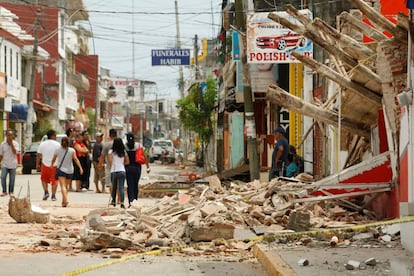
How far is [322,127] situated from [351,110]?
6.78m

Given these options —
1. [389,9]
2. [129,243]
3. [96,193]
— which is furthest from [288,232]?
[96,193]

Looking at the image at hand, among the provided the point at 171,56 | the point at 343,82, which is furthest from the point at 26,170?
the point at 343,82

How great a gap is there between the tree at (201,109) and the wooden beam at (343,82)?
141 ft

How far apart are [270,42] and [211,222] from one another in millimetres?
12426

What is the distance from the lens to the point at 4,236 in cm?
1442

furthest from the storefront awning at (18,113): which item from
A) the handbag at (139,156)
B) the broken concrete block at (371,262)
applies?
the broken concrete block at (371,262)

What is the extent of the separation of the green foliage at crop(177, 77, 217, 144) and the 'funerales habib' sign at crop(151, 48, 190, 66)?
732cm

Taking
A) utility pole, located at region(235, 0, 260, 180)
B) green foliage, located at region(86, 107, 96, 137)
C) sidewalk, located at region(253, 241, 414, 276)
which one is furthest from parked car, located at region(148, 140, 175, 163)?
sidewalk, located at region(253, 241, 414, 276)

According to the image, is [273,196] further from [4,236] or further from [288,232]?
[4,236]

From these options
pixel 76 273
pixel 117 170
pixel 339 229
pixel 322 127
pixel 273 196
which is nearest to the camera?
pixel 76 273

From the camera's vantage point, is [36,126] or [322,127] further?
[36,126]

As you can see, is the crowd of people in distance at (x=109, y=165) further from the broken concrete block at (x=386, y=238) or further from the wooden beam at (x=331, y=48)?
the broken concrete block at (x=386, y=238)

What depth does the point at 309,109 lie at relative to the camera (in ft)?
57.9

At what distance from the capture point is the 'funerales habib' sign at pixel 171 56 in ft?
165
